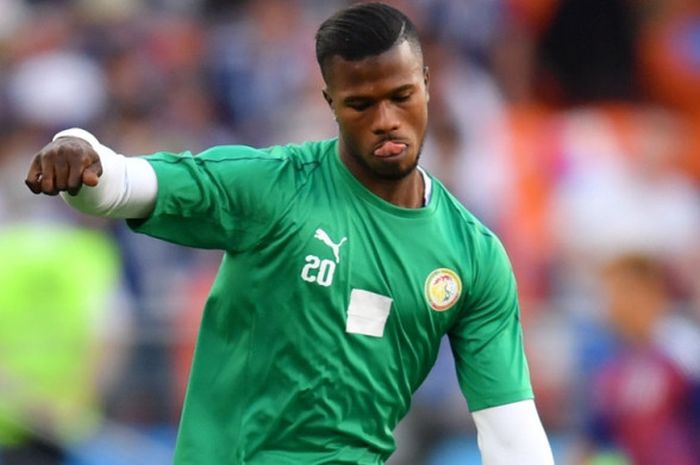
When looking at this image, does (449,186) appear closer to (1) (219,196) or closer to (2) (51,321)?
(2) (51,321)

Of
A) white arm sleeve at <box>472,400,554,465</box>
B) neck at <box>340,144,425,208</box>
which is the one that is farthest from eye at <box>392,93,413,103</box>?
white arm sleeve at <box>472,400,554,465</box>

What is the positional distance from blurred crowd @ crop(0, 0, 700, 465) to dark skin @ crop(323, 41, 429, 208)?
145 inches

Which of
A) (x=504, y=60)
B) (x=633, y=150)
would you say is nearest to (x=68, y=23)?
(x=504, y=60)

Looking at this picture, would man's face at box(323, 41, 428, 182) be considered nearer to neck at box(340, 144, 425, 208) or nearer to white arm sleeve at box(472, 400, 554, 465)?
neck at box(340, 144, 425, 208)

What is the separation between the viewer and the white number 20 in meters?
4.76

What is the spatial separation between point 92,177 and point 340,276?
85cm

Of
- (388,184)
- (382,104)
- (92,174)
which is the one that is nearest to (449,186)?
(388,184)

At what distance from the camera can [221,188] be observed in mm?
4633

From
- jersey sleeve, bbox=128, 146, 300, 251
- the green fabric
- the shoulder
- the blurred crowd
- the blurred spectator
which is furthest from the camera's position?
the green fabric

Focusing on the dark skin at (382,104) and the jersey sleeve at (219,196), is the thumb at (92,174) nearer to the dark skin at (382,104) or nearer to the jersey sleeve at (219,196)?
the jersey sleeve at (219,196)

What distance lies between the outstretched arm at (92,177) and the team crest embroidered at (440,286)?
0.84 metres

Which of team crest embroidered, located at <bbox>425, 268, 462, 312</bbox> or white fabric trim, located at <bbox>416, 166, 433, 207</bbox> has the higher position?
white fabric trim, located at <bbox>416, 166, 433, 207</bbox>

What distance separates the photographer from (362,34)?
4680mm

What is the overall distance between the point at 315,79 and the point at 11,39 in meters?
2.45
